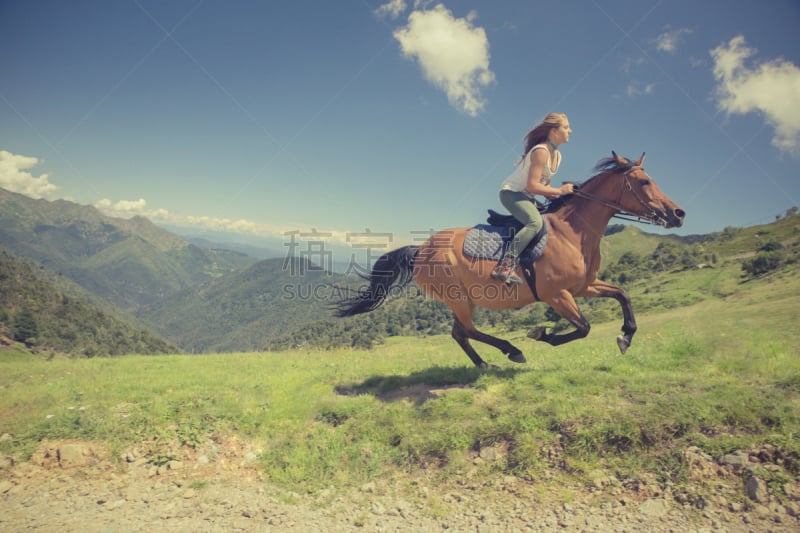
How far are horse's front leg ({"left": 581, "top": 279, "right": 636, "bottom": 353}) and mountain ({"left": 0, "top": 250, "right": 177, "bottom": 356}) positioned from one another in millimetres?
106551

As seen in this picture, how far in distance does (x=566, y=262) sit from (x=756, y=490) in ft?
13.2

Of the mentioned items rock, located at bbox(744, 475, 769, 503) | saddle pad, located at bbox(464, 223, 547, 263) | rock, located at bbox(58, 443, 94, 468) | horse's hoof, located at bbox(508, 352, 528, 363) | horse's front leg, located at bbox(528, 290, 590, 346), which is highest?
saddle pad, located at bbox(464, 223, 547, 263)

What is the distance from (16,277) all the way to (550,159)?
545ft

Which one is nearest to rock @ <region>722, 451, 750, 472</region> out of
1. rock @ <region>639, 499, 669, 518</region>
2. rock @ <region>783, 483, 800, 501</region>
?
rock @ <region>783, 483, 800, 501</region>

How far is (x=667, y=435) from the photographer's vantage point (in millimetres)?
4742

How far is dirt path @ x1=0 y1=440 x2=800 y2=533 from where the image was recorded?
3.81 metres

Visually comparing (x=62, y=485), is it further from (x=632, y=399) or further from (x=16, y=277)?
(x=16, y=277)

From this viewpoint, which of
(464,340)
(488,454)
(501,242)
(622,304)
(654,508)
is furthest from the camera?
(464,340)

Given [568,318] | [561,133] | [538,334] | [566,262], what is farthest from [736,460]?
[561,133]

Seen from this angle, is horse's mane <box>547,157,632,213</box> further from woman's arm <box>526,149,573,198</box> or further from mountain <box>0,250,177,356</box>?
mountain <box>0,250,177,356</box>

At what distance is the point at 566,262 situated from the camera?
7.07m

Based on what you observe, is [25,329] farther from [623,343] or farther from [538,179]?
[623,343]

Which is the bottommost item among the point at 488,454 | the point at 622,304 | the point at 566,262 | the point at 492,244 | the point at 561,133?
the point at 488,454

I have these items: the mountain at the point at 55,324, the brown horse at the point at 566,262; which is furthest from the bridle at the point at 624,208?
the mountain at the point at 55,324
